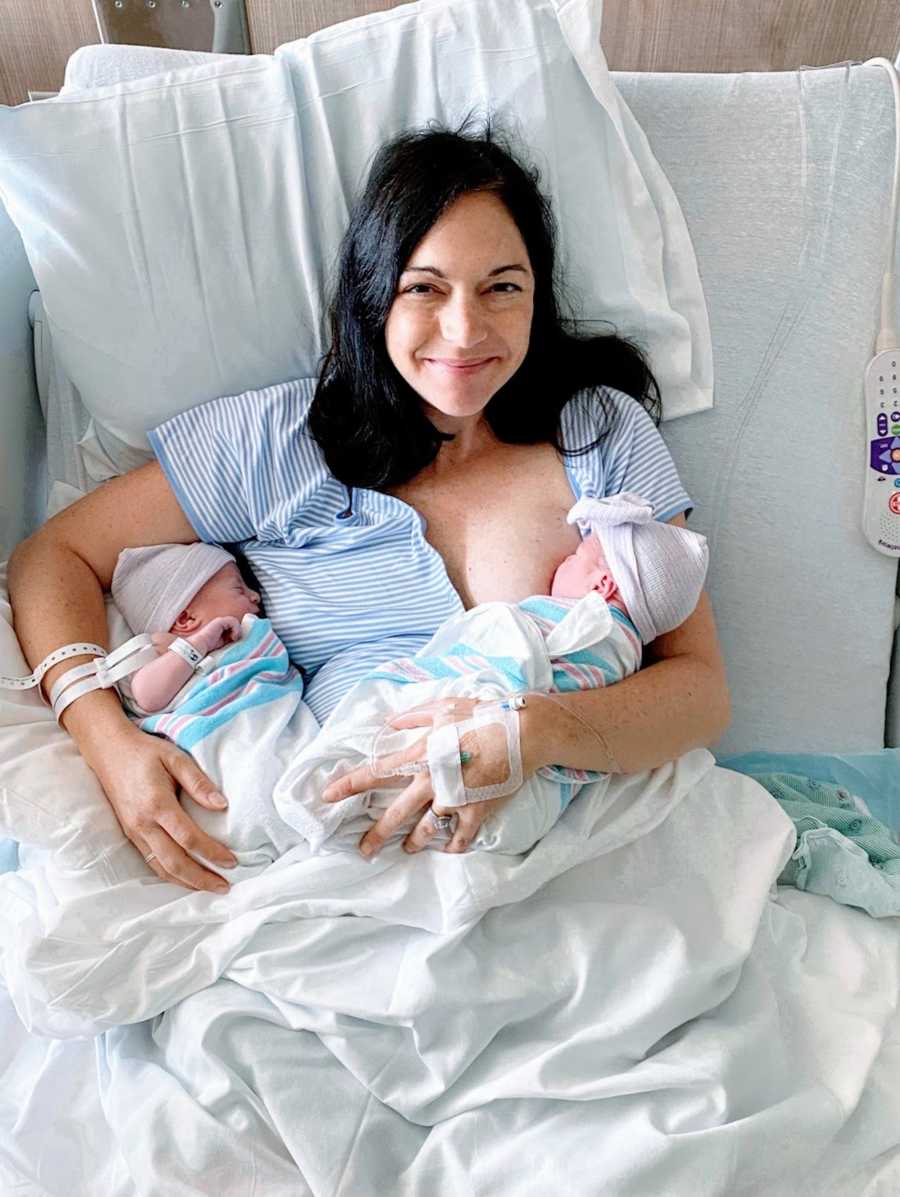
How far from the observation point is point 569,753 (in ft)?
3.80

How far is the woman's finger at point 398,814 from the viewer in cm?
113

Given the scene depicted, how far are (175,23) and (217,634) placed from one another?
3.18 feet

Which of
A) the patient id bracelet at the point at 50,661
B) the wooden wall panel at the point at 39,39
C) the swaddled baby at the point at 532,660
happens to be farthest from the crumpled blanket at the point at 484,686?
the wooden wall panel at the point at 39,39

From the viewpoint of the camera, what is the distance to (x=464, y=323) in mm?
1265

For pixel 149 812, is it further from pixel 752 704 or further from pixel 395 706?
pixel 752 704

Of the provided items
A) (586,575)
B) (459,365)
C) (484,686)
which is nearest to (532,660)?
(484,686)

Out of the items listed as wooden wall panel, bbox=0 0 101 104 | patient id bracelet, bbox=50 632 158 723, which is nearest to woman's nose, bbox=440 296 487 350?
patient id bracelet, bbox=50 632 158 723

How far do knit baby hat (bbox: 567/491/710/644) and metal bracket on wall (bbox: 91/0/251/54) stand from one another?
0.97 m

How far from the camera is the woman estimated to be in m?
1.28

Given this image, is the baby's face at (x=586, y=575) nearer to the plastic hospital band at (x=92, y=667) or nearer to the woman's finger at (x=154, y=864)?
the plastic hospital band at (x=92, y=667)

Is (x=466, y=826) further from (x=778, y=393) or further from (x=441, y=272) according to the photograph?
(x=778, y=393)

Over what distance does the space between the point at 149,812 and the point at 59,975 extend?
0.19 metres

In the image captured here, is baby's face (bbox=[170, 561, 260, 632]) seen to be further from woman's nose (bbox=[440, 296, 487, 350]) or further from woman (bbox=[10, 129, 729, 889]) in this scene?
woman's nose (bbox=[440, 296, 487, 350])

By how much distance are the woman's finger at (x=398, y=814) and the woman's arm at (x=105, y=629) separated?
6.3 inches
